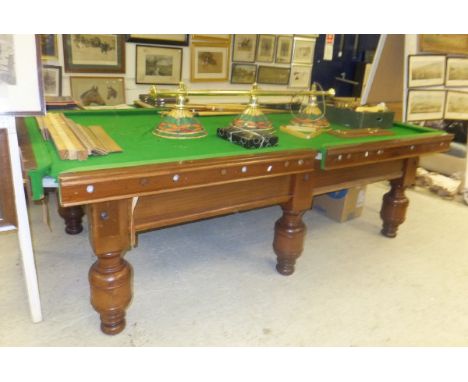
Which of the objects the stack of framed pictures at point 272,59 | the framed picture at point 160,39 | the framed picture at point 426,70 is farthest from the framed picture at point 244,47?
the framed picture at point 426,70

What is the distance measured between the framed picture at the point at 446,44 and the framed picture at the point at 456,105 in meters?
0.41

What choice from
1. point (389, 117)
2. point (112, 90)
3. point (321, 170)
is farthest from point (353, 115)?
point (112, 90)

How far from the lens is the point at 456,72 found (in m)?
4.06

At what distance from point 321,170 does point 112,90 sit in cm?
261

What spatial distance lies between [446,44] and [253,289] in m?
3.16

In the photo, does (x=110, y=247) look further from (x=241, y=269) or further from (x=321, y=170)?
(x=321, y=170)

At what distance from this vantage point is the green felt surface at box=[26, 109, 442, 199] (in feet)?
5.24

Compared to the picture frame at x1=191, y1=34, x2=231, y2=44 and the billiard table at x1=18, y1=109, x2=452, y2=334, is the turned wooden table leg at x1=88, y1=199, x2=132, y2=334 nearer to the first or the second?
the billiard table at x1=18, y1=109, x2=452, y2=334

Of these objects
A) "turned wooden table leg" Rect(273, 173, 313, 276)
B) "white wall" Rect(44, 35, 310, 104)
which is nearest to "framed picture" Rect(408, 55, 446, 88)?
"white wall" Rect(44, 35, 310, 104)

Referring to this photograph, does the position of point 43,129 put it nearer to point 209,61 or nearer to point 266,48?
point 209,61

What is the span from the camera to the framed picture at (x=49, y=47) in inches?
143

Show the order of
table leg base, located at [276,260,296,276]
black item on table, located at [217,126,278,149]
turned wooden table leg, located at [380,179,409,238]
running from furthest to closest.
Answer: turned wooden table leg, located at [380,179,409,238], table leg base, located at [276,260,296,276], black item on table, located at [217,126,278,149]

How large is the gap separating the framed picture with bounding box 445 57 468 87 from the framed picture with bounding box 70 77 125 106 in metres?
3.25

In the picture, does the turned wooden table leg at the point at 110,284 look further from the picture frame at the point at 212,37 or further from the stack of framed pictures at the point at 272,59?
the stack of framed pictures at the point at 272,59
